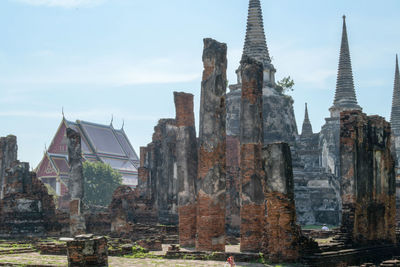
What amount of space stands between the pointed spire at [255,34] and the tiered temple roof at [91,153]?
1377cm

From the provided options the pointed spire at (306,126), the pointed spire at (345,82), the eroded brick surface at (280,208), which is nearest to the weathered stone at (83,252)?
the eroded brick surface at (280,208)

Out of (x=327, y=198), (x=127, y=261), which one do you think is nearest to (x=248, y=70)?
(x=127, y=261)

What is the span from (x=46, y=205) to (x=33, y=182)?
2.82 feet

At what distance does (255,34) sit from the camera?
31.1 m

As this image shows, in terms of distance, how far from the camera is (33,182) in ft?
69.2

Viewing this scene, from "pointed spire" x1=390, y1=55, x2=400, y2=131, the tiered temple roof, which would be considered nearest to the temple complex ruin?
the tiered temple roof

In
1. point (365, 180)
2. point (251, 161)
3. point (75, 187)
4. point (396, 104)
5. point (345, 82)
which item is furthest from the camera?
point (396, 104)

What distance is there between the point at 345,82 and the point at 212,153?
973 inches

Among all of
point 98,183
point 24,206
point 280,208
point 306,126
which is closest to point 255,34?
point 306,126

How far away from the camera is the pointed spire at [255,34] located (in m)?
30.8

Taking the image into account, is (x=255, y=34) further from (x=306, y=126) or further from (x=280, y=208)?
(x=280, y=208)

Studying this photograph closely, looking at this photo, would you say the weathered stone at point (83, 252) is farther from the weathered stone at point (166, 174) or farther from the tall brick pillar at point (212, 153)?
the weathered stone at point (166, 174)

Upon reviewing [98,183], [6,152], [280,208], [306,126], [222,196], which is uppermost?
[306,126]

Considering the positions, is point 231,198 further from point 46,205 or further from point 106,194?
point 106,194
